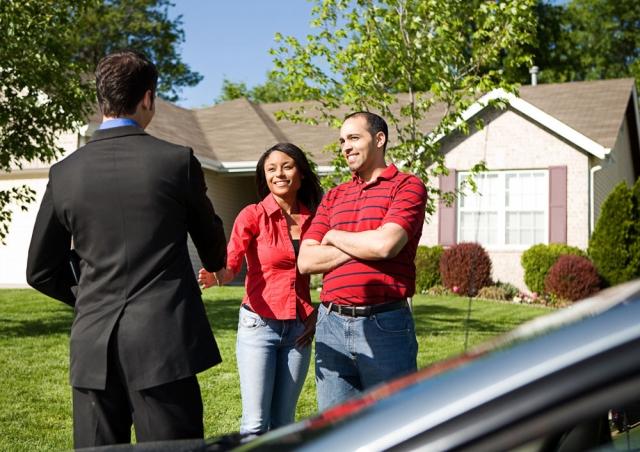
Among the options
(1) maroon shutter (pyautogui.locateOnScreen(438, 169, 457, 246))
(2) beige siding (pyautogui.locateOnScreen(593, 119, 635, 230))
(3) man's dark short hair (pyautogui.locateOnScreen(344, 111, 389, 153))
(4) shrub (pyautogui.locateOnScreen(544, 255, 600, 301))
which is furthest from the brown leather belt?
(2) beige siding (pyautogui.locateOnScreen(593, 119, 635, 230))

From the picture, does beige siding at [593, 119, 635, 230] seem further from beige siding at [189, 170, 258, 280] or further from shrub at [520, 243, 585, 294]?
beige siding at [189, 170, 258, 280]

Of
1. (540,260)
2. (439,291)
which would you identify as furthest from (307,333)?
(439,291)

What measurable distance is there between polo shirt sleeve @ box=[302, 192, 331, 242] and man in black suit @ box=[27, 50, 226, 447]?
3.45 feet

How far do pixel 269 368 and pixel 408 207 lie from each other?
1.12 meters

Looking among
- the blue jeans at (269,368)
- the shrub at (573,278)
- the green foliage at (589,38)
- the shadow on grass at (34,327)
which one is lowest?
the shadow on grass at (34,327)

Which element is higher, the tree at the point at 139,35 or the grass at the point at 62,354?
the tree at the point at 139,35

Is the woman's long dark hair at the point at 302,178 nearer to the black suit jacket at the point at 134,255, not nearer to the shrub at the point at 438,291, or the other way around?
the black suit jacket at the point at 134,255

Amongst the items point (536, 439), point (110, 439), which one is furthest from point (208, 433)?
point (536, 439)

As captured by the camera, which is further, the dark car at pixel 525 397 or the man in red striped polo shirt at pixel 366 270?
the man in red striped polo shirt at pixel 366 270

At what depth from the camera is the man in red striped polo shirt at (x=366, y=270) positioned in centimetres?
353

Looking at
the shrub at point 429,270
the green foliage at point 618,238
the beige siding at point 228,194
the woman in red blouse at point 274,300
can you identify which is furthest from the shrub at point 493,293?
the woman in red blouse at point 274,300

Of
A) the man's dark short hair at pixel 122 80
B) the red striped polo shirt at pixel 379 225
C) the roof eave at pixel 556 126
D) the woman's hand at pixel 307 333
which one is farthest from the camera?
the roof eave at pixel 556 126

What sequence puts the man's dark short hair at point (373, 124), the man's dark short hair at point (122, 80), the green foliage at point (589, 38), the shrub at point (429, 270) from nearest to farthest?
the man's dark short hair at point (122, 80) < the man's dark short hair at point (373, 124) < the shrub at point (429, 270) < the green foliage at point (589, 38)

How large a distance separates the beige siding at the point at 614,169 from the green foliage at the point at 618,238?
1.78 metres
